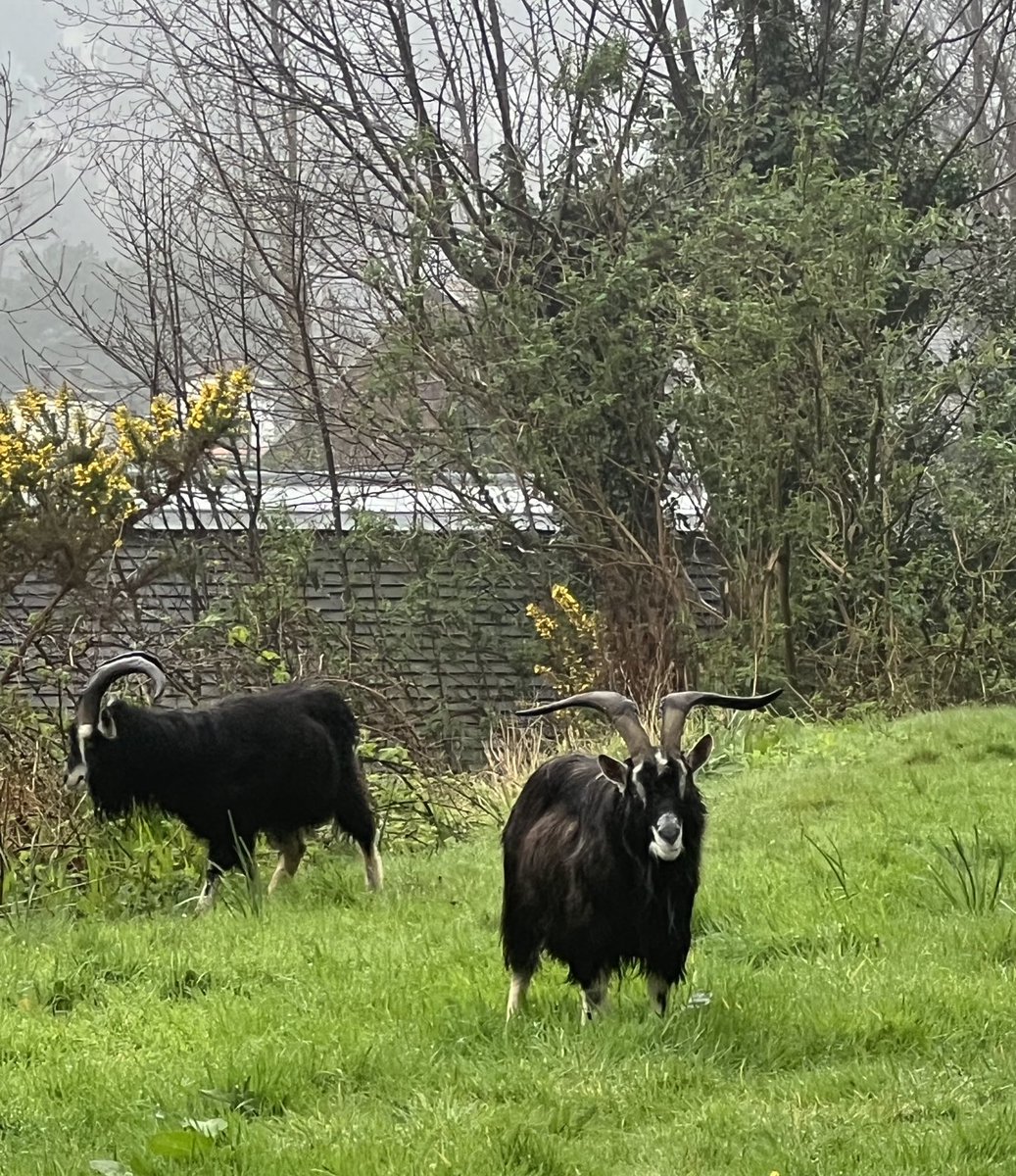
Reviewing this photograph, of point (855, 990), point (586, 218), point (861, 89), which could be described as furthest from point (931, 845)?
point (861, 89)

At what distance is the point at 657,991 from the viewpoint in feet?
19.1

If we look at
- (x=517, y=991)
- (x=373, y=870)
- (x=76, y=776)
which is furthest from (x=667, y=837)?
(x=76, y=776)

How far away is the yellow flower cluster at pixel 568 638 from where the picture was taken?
17.4 meters

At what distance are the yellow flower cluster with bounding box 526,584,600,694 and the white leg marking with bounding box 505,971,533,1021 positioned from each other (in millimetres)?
11031

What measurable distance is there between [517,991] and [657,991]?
601 millimetres

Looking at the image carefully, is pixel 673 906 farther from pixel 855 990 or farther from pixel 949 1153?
pixel 949 1153

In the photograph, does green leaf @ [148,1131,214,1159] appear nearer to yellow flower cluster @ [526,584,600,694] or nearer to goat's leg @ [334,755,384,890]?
goat's leg @ [334,755,384,890]

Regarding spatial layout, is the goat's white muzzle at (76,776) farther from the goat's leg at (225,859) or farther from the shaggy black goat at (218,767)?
the goat's leg at (225,859)

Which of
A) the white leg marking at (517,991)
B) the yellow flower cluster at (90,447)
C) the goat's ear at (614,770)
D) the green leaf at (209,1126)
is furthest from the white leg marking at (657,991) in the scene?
the yellow flower cluster at (90,447)

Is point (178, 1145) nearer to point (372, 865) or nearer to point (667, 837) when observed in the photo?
point (667, 837)

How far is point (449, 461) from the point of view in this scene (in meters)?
18.4

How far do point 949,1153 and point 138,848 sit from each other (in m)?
6.59

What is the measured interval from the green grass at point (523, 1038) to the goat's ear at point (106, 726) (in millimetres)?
1110

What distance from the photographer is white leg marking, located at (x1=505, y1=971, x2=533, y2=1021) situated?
6012 millimetres
